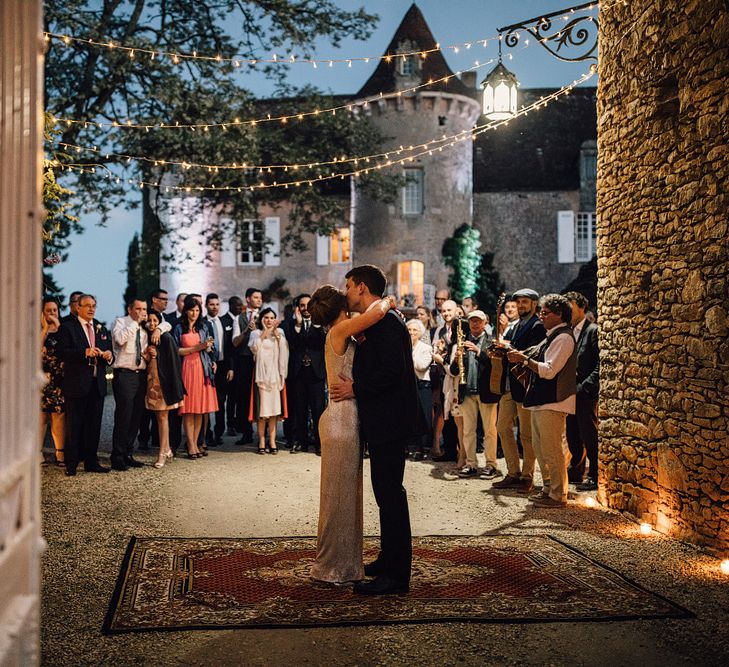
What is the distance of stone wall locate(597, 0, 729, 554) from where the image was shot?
20.1 ft

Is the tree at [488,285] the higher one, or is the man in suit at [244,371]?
the tree at [488,285]

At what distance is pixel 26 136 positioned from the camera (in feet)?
8.25

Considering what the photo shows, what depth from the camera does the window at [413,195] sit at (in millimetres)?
29453

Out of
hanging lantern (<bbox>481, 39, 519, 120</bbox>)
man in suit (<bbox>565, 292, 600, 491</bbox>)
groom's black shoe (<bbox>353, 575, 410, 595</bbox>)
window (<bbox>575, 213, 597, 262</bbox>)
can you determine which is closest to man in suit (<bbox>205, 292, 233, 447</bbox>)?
hanging lantern (<bbox>481, 39, 519, 120</bbox>)

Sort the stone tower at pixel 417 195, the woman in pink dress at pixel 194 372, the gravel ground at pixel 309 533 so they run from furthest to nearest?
1. the stone tower at pixel 417 195
2. the woman in pink dress at pixel 194 372
3. the gravel ground at pixel 309 533

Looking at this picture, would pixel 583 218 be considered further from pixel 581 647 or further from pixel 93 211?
pixel 581 647

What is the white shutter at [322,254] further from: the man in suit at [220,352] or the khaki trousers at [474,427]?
the khaki trousers at [474,427]

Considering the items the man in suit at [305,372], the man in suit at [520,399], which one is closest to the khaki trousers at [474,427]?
the man in suit at [520,399]

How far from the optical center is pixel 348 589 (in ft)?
17.1

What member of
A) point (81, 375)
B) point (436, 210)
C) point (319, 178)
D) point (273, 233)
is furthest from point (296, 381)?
point (273, 233)

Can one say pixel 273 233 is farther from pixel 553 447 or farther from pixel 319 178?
pixel 553 447

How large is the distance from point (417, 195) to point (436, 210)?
879 millimetres

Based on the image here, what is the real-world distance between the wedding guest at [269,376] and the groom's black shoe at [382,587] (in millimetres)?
6144

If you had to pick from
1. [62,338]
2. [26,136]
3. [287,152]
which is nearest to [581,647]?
[26,136]
